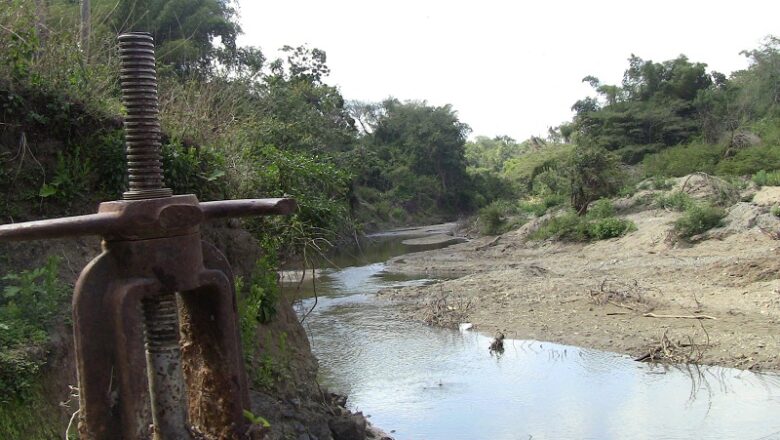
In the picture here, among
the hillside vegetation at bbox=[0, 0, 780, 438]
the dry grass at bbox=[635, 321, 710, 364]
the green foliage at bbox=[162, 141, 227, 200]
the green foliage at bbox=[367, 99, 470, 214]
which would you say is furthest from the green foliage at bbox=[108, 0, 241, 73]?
the green foliage at bbox=[367, 99, 470, 214]

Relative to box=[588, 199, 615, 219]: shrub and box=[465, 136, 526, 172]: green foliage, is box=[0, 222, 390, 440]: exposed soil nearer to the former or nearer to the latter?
box=[588, 199, 615, 219]: shrub

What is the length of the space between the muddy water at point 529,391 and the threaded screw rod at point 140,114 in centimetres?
Result: 701

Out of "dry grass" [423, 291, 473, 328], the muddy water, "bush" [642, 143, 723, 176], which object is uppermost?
"bush" [642, 143, 723, 176]

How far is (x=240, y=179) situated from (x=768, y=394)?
746 cm

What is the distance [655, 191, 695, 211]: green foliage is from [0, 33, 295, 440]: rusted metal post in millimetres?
22583

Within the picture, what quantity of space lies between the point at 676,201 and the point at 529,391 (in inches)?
612

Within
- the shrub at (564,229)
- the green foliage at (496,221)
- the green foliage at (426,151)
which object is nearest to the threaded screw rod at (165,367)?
the shrub at (564,229)

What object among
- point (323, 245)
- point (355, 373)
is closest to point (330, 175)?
point (323, 245)

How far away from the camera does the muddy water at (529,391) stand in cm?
868

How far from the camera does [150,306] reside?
202cm

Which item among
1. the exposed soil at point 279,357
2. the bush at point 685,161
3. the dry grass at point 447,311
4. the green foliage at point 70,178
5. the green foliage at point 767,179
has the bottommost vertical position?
the dry grass at point 447,311

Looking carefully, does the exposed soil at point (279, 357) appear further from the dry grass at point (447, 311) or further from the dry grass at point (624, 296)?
the dry grass at point (624, 296)

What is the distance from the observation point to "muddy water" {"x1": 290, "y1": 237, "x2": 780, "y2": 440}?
868cm

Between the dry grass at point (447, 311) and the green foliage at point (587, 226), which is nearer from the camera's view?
the dry grass at point (447, 311)
